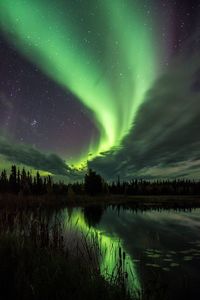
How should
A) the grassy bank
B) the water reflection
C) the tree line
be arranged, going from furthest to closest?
the tree line → the water reflection → the grassy bank

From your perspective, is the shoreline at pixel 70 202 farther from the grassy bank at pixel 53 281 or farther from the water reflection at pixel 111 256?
the grassy bank at pixel 53 281

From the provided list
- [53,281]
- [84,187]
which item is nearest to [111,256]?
[53,281]

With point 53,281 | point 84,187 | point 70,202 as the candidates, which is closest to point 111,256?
point 53,281

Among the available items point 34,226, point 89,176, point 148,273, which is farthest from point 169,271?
point 89,176

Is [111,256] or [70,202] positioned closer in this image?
[111,256]

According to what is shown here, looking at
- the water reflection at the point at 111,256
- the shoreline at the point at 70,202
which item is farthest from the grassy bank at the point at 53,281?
the shoreline at the point at 70,202

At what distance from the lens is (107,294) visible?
7.88 m

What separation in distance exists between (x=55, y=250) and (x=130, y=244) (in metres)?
10.8

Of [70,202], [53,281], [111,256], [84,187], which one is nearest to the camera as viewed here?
[53,281]

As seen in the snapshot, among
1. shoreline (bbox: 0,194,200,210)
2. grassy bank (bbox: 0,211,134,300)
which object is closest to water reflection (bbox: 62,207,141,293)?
grassy bank (bbox: 0,211,134,300)

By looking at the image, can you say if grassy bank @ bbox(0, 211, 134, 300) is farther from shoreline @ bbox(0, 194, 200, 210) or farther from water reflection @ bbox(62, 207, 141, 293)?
shoreline @ bbox(0, 194, 200, 210)

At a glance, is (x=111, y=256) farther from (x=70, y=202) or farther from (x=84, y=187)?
(x=84, y=187)

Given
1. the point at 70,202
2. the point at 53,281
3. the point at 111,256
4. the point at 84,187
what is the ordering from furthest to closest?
the point at 84,187 < the point at 70,202 < the point at 111,256 < the point at 53,281

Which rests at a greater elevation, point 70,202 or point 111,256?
point 70,202
